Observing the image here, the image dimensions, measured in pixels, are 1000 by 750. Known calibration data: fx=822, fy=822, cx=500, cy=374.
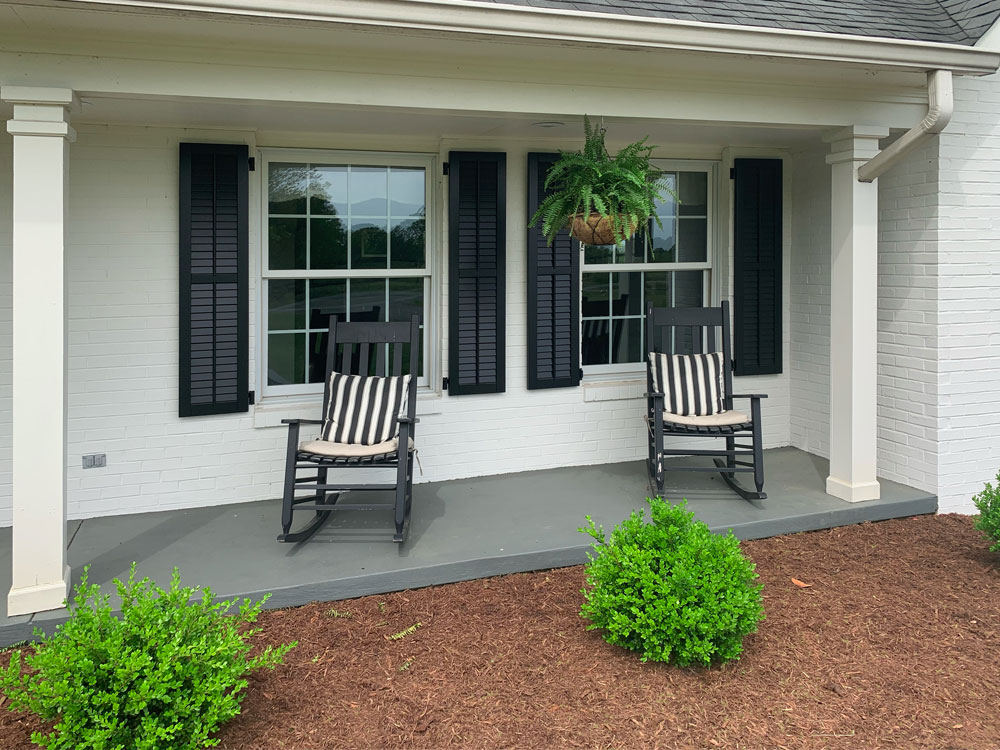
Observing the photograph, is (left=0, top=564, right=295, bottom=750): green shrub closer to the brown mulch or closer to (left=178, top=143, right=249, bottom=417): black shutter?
the brown mulch

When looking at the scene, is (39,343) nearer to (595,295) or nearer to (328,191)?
(328,191)

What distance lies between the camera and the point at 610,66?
3.93m

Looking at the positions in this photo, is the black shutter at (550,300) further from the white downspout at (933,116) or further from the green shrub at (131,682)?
the green shrub at (131,682)

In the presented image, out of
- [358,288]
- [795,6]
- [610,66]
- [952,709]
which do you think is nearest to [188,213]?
[358,288]

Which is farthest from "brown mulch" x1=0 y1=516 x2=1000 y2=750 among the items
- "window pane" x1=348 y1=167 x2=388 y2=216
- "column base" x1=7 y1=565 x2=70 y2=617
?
"window pane" x1=348 y1=167 x2=388 y2=216

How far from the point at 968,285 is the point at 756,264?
52.0 inches

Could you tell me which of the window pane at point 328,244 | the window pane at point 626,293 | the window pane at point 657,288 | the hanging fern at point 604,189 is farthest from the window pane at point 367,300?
the window pane at point 657,288

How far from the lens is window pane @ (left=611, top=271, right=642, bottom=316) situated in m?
5.55

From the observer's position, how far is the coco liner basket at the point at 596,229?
4.25 metres

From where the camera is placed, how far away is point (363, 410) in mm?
4328

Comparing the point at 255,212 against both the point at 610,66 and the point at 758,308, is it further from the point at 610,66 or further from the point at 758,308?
the point at 758,308

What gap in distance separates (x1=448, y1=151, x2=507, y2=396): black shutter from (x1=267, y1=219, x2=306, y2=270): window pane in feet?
2.88

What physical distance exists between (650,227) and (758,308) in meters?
0.95

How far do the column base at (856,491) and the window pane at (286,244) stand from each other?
134 inches
